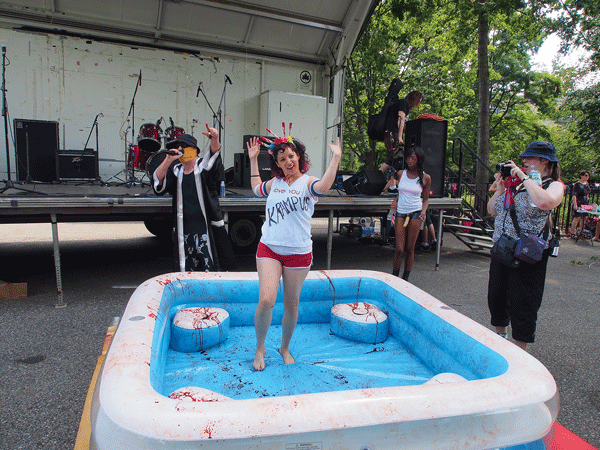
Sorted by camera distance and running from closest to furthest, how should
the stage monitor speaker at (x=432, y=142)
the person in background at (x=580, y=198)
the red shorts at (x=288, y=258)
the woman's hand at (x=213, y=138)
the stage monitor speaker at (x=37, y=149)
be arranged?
the red shorts at (x=288, y=258) < the woman's hand at (x=213, y=138) < the stage monitor speaker at (x=37, y=149) < the stage monitor speaker at (x=432, y=142) < the person in background at (x=580, y=198)

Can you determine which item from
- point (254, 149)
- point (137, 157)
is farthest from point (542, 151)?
point (137, 157)

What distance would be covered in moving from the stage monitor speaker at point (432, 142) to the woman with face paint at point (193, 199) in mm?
4613

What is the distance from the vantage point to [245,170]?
7883 mm

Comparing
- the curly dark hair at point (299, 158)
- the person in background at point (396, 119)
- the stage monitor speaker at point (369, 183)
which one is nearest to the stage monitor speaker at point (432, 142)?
the person in background at point (396, 119)

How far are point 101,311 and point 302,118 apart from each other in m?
6.48

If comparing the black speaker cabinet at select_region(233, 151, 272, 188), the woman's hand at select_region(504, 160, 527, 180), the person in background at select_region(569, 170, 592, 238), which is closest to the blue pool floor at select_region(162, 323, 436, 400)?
the woman's hand at select_region(504, 160, 527, 180)

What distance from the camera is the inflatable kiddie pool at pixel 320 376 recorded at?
5.00ft

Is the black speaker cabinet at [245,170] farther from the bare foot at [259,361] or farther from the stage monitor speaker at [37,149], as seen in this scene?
the bare foot at [259,361]

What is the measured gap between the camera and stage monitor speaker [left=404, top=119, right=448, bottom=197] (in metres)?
7.34

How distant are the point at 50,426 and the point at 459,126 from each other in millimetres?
20170

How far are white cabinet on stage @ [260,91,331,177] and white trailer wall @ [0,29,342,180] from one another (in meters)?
0.11

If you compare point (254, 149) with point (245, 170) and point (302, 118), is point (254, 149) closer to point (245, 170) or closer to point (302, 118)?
point (245, 170)

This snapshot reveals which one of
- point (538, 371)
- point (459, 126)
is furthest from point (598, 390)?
point (459, 126)

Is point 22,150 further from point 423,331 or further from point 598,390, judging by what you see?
point 598,390
